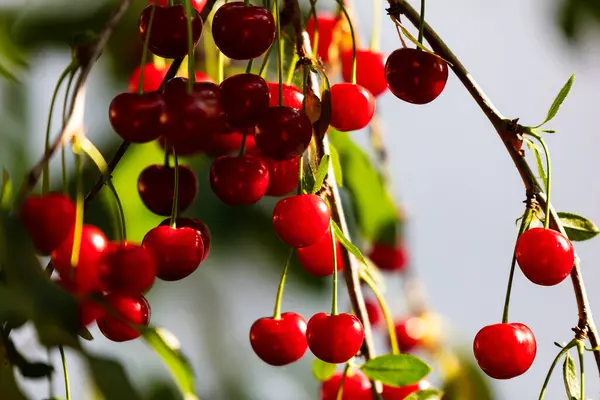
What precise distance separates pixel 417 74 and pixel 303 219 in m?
0.12

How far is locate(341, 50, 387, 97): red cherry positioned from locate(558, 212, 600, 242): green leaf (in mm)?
225

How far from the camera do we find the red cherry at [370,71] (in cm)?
83

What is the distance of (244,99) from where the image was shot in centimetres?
55

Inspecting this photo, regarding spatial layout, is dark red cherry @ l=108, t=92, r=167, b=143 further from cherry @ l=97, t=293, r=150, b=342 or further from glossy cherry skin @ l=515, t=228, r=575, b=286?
glossy cherry skin @ l=515, t=228, r=575, b=286

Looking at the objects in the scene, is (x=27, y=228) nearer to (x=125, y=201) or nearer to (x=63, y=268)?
(x=63, y=268)

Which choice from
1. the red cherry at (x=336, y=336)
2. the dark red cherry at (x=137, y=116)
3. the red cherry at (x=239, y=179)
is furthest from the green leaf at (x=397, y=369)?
the dark red cherry at (x=137, y=116)

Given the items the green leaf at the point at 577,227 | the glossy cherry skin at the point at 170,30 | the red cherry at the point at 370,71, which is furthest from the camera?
the red cherry at the point at 370,71

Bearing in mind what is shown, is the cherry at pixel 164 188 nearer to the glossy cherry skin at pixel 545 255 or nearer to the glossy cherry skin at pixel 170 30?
the glossy cherry skin at pixel 170 30

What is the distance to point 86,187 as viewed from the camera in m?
1.03

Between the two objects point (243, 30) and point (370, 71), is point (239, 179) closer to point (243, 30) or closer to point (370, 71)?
point (243, 30)

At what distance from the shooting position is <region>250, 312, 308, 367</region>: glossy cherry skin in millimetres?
651

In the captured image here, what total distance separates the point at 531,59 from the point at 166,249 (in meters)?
3.20

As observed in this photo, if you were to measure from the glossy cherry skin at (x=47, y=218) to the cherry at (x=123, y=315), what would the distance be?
0.21 ft

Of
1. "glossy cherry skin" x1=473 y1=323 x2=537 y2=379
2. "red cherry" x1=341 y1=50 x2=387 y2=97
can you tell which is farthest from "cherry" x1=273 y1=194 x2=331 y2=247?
"red cherry" x1=341 y1=50 x2=387 y2=97
